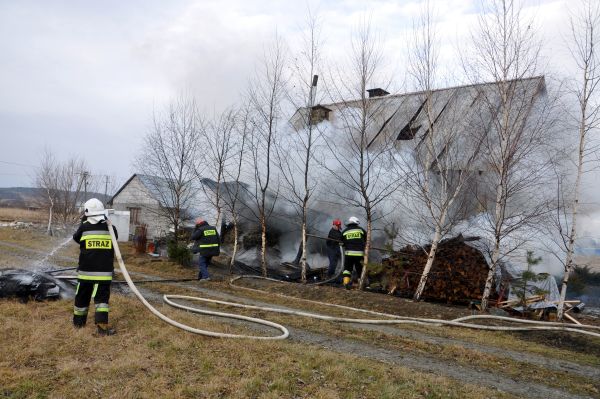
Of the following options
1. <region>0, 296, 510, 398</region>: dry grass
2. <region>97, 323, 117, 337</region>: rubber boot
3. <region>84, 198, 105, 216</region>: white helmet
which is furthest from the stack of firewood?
<region>84, 198, 105, 216</region>: white helmet

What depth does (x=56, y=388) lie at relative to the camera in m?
4.14

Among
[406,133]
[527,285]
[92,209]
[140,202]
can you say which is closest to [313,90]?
[406,133]

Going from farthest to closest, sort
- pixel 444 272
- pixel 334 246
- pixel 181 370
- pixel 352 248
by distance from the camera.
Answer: pixel 334 246
pixel 352 248
pixel 444 272
pixel 181 370

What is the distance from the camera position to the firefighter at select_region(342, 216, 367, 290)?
454 inches

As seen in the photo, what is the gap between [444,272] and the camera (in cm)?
1084

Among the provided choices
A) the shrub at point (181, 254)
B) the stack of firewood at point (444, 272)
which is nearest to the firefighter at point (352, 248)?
the stack of firewood at point (444, 272)

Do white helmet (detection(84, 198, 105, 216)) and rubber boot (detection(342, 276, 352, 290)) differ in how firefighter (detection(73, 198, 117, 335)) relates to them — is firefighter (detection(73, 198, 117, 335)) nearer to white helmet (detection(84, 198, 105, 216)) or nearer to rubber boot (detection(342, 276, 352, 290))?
white helmet (detection(84, 198, 105, 216))

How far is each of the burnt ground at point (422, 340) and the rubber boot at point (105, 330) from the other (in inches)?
90.7

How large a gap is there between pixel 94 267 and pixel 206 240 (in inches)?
239

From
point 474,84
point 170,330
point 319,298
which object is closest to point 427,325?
point 319,298

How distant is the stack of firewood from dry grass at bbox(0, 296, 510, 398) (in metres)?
6.10

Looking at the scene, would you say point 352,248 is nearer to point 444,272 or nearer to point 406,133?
point 444,272

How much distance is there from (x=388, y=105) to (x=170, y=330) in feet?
29.8

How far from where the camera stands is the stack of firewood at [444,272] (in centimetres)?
1062
